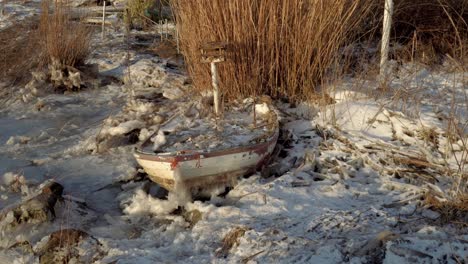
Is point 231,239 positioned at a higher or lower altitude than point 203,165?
lower

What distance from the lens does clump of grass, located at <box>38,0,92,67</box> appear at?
620 cm

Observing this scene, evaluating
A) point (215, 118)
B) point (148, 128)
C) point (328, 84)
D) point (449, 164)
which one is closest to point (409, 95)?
point (328, 84)

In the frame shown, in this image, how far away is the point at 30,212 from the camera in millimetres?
3139

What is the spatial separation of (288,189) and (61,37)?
4.25 metres

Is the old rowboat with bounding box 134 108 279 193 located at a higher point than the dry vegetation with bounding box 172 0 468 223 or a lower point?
lower

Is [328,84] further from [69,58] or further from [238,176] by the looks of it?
[69,58]

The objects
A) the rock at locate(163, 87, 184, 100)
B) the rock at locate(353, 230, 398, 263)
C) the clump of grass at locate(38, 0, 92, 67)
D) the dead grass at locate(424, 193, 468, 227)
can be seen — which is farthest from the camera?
the clump of grass at locate(38, 0, 92, 67)

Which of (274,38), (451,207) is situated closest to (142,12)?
(274,38)

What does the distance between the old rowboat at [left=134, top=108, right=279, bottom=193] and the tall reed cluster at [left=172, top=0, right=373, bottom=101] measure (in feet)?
3.82

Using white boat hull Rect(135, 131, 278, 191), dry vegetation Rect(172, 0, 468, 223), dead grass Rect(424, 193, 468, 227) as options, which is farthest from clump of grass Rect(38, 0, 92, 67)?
dead grass Rect(424, 193, 468, 227)

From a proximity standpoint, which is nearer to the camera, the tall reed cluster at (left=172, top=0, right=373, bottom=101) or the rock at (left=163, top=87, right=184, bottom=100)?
the tall reed cluster at (left=172, top=0, right=373, bottom=101)

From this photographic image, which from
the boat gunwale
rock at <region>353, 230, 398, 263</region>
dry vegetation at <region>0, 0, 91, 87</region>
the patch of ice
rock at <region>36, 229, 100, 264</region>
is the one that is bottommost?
rock at <region>36, 229, 100, 264</region>

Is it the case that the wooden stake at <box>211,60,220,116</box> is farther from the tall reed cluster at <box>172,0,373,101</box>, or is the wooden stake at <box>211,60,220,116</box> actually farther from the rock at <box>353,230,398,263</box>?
the rock at <box>353,230,398,263</box>

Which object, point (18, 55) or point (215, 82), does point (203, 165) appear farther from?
point (18, 55)
